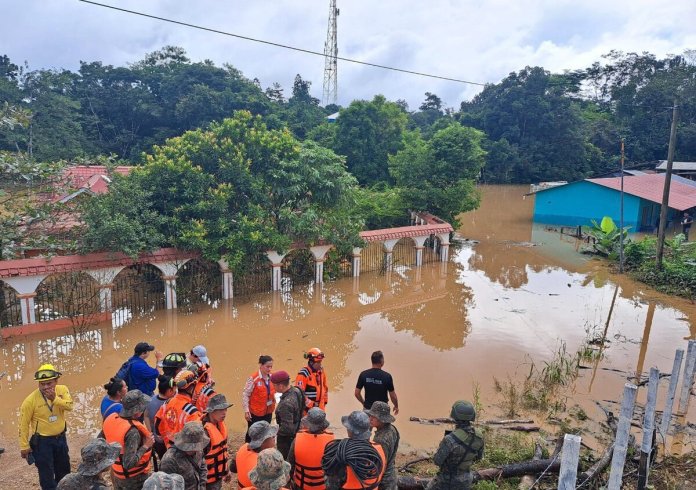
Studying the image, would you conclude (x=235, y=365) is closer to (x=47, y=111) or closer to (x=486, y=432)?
(x=486, y=432)

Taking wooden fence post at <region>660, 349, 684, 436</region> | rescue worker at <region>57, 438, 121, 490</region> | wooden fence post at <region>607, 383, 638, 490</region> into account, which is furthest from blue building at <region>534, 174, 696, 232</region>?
rescue worker at <region>57, 438, 121, 490</region>

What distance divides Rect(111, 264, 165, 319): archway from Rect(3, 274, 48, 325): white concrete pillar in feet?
6.11

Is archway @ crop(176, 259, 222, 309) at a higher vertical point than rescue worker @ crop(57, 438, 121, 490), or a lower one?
lower

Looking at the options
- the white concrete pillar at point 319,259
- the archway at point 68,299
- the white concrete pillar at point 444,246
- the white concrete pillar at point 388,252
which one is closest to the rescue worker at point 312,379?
the archway at point 68,299

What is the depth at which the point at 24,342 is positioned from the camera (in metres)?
11.3

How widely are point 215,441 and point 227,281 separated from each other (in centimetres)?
1048

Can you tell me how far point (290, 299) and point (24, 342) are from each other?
6771 millimetres

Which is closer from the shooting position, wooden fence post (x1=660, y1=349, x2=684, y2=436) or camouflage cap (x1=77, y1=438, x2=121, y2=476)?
camouflage cap (x1=77, y1=438, x2=121, y2=476)

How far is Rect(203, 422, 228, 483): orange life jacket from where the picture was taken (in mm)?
4219

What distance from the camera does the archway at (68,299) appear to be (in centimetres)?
1204

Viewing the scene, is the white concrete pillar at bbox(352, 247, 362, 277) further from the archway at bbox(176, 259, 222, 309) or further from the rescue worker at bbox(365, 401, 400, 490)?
the rescue worker at bbox(365, 401, 400, 490)

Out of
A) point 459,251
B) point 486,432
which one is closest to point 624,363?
point 486,432

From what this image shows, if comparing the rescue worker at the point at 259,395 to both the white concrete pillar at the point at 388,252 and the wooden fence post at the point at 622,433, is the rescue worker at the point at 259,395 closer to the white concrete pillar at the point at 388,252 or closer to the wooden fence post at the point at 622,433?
the wooden fence post at the point at 622,433

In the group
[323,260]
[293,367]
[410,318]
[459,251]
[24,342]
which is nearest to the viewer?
[293,367]
